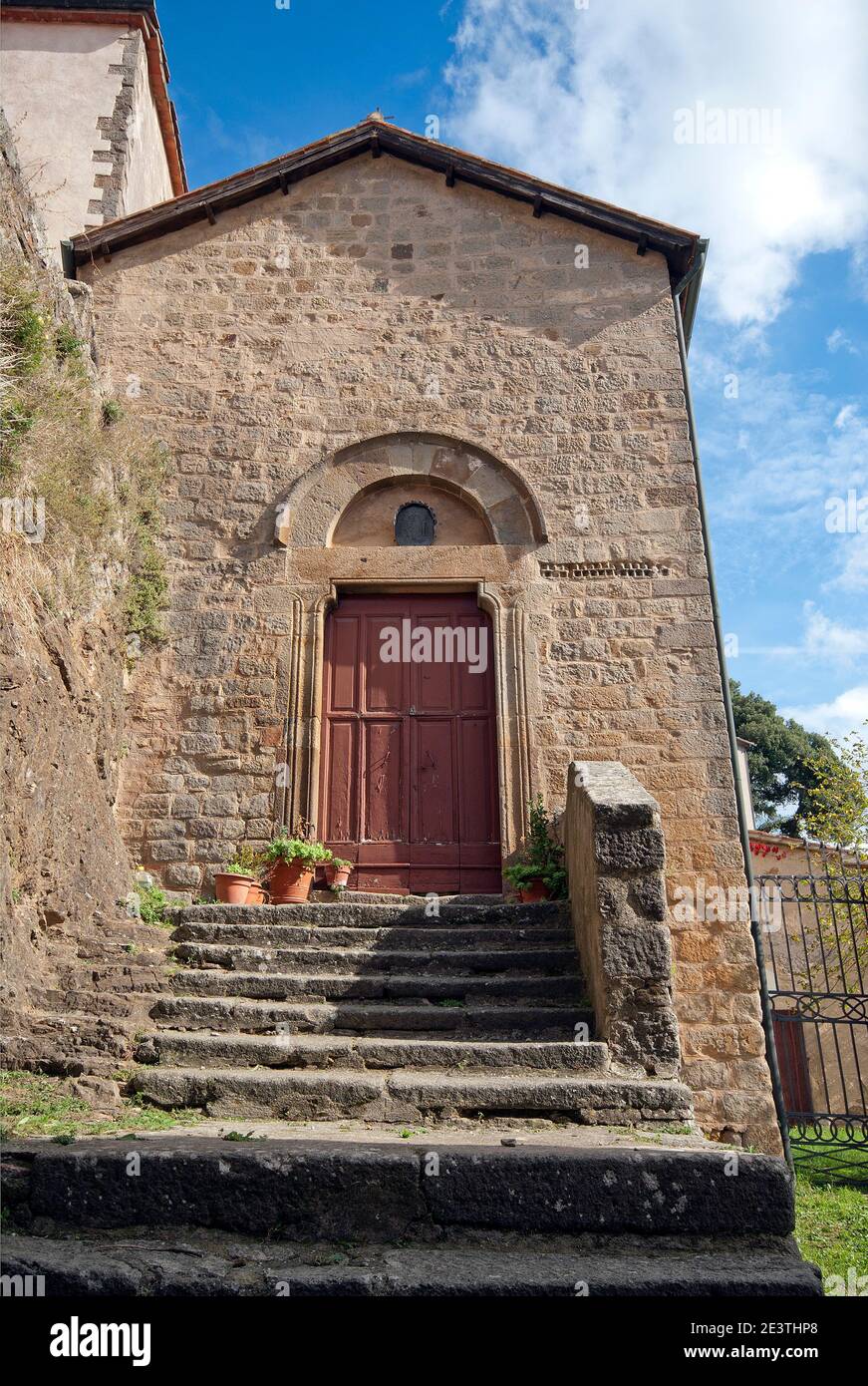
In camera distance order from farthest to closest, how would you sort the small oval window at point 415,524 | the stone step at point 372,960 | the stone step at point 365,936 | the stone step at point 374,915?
the small oval window at point 415,524 < the stone step at point 374,915 < the stone step at point 365,936 < the stone step at point 372,960

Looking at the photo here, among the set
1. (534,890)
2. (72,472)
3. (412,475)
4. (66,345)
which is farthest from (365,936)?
(66,345)

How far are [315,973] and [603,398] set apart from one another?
18.8ft

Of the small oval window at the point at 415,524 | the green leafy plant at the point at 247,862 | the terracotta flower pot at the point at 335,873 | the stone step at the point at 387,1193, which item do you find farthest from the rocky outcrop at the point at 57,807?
the small oval window at the point at 415,524

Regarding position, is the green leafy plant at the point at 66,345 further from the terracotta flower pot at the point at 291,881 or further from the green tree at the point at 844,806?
the green tree at the point at 844,806

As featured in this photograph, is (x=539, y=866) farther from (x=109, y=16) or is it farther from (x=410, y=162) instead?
(x=109, y=16)

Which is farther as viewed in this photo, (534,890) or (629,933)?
(534,890)

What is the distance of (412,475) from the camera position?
8.34m

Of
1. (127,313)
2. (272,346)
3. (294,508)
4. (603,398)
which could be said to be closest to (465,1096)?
(294,508)

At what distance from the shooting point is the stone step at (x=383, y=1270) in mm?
2541

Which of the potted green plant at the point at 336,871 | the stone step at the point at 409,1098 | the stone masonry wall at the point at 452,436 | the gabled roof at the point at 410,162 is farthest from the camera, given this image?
the gabled roof at the point at 410,162

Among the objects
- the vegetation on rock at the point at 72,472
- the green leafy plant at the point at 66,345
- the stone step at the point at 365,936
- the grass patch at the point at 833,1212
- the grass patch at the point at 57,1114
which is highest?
the green leafy plant at the point at 66,345

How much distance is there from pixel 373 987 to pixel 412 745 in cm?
298

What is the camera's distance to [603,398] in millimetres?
8508
